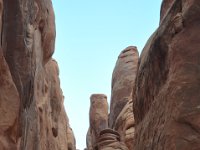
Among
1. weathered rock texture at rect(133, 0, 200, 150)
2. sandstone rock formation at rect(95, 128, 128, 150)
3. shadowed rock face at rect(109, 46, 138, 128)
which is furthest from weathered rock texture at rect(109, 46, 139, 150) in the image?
weathered rock texture at rect(133, 0, 200, 150)

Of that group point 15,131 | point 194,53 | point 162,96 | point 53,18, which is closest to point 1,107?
point 15,131

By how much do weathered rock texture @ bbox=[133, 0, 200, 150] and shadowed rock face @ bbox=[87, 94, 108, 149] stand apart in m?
22.3

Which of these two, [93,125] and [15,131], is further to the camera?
[93,125]

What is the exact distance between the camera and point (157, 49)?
9789 millimetres

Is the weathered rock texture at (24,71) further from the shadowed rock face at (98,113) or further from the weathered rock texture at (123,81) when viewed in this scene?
the shadowed rock face at (98,113)

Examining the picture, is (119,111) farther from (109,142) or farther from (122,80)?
(109,142)

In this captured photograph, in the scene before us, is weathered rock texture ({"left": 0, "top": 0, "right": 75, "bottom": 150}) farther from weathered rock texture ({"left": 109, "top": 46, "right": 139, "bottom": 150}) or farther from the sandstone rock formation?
weathered rock texture ({"left": 109, "top": 46, "right": 139, "bottom": 150})

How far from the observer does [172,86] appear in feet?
27.9

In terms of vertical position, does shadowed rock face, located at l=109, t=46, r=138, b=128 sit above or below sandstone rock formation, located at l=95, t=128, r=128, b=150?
above

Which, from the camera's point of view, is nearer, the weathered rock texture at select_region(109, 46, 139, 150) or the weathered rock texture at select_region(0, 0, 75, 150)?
the weathered rock texture at select_region(0, 0, 75, 150)

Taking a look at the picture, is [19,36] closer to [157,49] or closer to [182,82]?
[157,49]

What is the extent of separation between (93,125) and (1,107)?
2410cm

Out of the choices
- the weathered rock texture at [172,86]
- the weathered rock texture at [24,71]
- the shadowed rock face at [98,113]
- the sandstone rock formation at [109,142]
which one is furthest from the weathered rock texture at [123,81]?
the weathered rock texture at [172,86]

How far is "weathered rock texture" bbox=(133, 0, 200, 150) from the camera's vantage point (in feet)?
25.9
